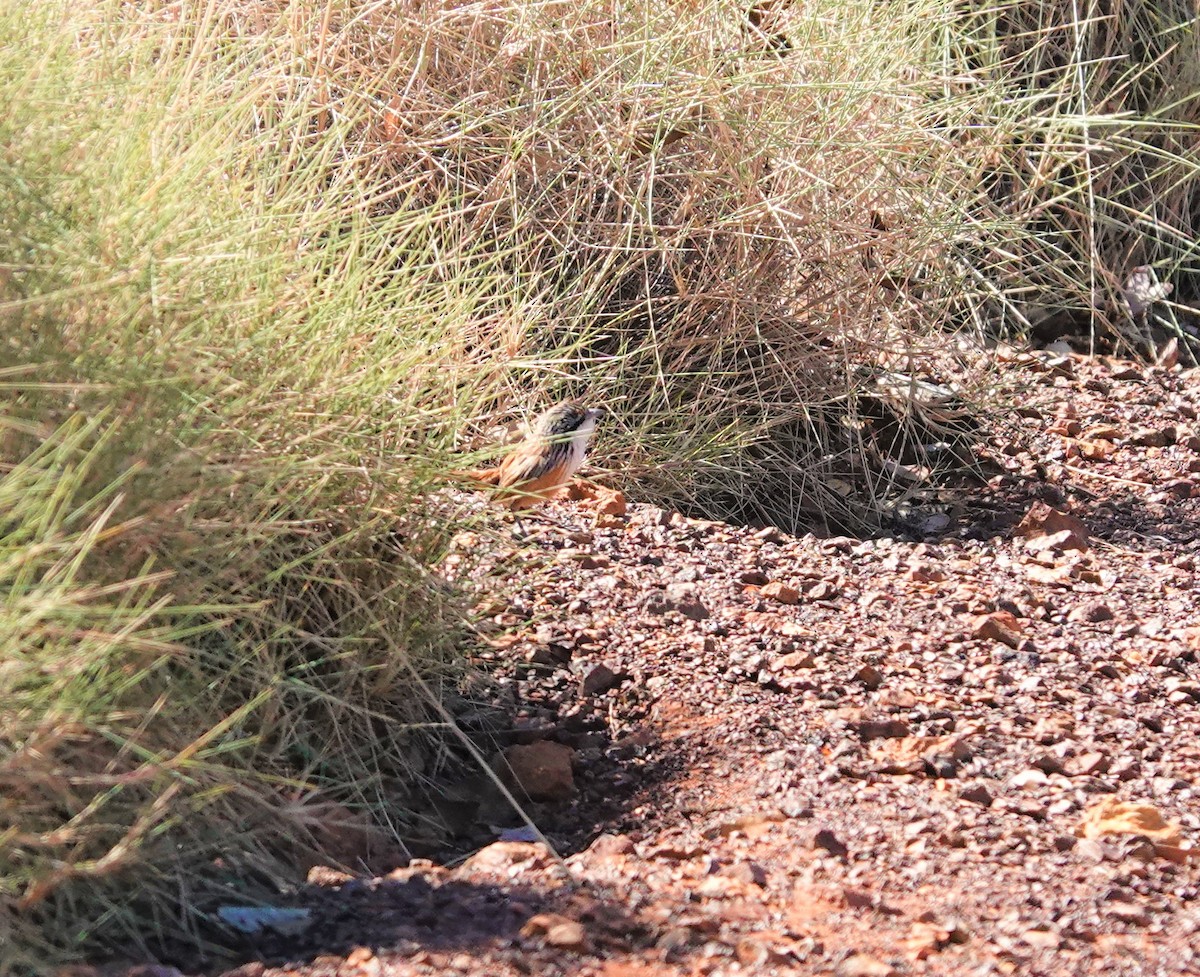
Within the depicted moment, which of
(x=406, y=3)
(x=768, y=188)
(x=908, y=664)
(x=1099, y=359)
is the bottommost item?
(x=1099, y=359)

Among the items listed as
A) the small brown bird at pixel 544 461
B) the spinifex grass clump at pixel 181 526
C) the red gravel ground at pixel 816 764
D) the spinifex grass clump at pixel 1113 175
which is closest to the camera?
the spinifex grass clump at pixel 181 526

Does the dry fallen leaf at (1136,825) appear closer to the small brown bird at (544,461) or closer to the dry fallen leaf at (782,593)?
the dry fallen leaf at (782,593)

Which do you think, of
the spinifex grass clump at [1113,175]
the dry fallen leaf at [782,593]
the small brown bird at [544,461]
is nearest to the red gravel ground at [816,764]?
the dry fallen leaf at [782,593]

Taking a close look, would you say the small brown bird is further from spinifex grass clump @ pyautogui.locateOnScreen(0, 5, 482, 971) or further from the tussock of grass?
spinifex grass clump @ pyautogui.locateOnScreen(0, 5, 482, 971)

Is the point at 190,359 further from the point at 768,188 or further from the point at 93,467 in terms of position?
the point at 768,188

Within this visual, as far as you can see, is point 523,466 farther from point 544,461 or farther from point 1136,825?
point 1136,825

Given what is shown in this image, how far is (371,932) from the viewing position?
184 cm

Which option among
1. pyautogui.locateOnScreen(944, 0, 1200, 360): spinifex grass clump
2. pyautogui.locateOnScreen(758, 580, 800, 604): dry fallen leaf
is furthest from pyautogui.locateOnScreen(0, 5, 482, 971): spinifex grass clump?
pyautogui.locateOnScreen(944, 0, 1200, 360): spinifex grass clump

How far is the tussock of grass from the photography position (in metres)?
1.80

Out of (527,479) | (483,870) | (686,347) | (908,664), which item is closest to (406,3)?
(686,347)

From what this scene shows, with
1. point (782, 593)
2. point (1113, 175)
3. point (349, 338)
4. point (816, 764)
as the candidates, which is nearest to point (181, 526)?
point (349, 338)

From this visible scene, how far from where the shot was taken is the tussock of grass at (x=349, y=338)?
1.80 metres

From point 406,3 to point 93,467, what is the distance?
2.17m

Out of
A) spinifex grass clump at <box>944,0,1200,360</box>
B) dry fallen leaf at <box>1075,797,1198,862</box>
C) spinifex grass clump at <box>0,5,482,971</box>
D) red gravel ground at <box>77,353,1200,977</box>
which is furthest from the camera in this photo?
spinifex grass clump at <box>944,0,1200,360</box>
